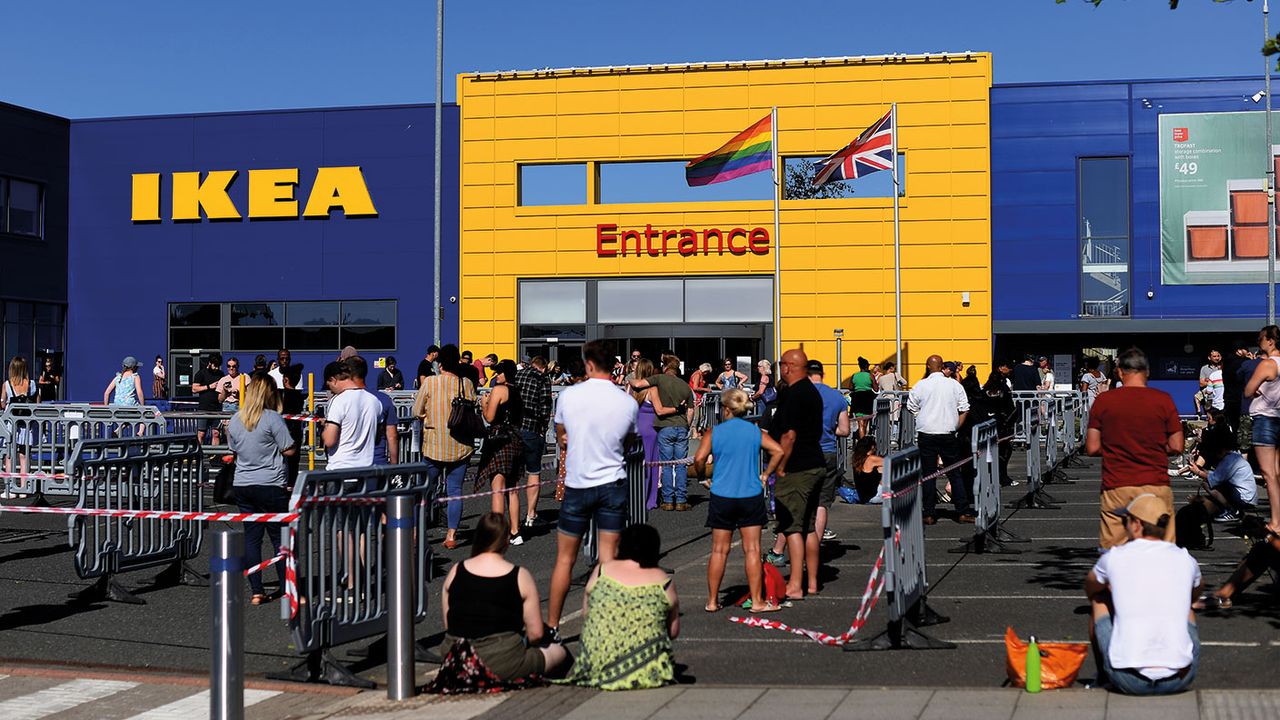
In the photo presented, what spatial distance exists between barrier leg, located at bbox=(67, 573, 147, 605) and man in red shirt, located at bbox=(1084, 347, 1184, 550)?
7189 millimetres

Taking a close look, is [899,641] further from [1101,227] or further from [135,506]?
[1101,227]

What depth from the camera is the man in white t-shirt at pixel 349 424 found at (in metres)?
11.0

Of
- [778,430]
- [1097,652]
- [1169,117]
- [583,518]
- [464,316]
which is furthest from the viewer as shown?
[464,316]

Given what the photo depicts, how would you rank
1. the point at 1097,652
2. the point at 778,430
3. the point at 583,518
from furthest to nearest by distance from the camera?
the point at 778,430 < the point at 583,518 < the point at 1097,652

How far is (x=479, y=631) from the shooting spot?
7590mm

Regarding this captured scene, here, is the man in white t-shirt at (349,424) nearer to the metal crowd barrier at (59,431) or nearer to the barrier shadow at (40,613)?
the barrier shadow at (40,613)

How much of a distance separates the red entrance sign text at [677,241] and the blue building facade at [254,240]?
4.43 m

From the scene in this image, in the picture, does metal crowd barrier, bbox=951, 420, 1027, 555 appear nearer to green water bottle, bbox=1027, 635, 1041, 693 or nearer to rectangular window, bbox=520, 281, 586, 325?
green water bottle, bbox=1027, 635, 1041, 693

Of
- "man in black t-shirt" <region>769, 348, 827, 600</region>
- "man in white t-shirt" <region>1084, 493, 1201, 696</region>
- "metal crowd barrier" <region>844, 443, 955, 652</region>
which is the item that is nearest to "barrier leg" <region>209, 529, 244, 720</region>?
"metal crowd barrier" <region>844, 443, 955, 652</region>

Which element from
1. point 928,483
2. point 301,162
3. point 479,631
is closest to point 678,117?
point 301,162

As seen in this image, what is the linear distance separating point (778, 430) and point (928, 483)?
595 centimetres

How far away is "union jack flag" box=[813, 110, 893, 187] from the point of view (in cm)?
3038

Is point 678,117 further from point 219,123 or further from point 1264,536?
point 1264,536

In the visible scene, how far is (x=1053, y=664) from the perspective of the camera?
730cm
